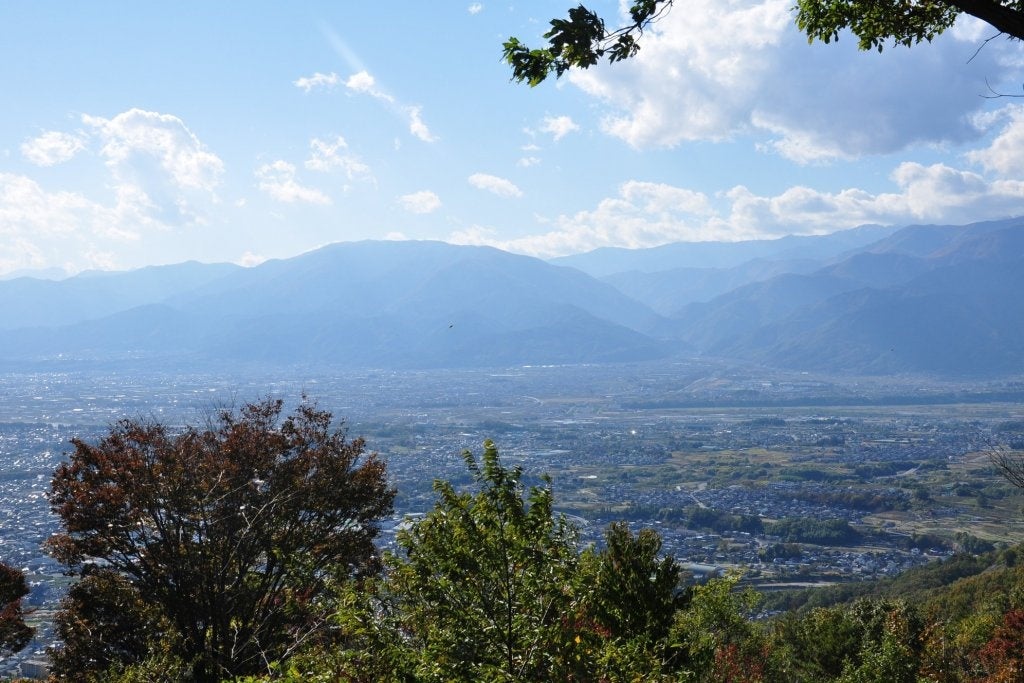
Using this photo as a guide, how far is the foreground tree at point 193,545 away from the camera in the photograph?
10.9 m

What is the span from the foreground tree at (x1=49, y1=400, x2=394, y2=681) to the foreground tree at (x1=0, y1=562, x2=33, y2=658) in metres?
1.31

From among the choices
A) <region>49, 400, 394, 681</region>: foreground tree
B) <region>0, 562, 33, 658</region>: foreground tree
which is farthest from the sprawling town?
<region>0, 562, 33, 658</region>: foreground tree

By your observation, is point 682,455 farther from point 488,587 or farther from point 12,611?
point 488,587

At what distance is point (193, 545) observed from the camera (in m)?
11.4

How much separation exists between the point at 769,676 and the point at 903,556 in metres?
46.3

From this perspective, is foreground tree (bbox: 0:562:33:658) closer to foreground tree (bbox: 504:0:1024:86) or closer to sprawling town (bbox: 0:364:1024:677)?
sprawling town (bbox: 0:364:1024:677)

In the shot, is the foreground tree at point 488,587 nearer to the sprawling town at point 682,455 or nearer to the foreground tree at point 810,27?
the foreground tree at point 810,27

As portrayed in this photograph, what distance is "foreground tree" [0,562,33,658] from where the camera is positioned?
12109mm

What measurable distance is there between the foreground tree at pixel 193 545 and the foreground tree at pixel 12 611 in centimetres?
131

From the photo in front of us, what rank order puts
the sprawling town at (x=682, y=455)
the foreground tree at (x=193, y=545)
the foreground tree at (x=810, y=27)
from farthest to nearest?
1. the sprawling town at (x=682, y=455)
2. the foreground tree at (x=193, y=545)
3. the foreground tree at (x=810, y=27)

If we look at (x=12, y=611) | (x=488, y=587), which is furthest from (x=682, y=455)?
(x=488, y=587)

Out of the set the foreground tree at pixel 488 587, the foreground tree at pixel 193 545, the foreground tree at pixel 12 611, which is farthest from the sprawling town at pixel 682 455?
the foreground tree at pixel 488 587

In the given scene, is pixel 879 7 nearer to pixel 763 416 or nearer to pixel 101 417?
pixel 101 417

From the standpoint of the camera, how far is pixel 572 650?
17.2 ft
